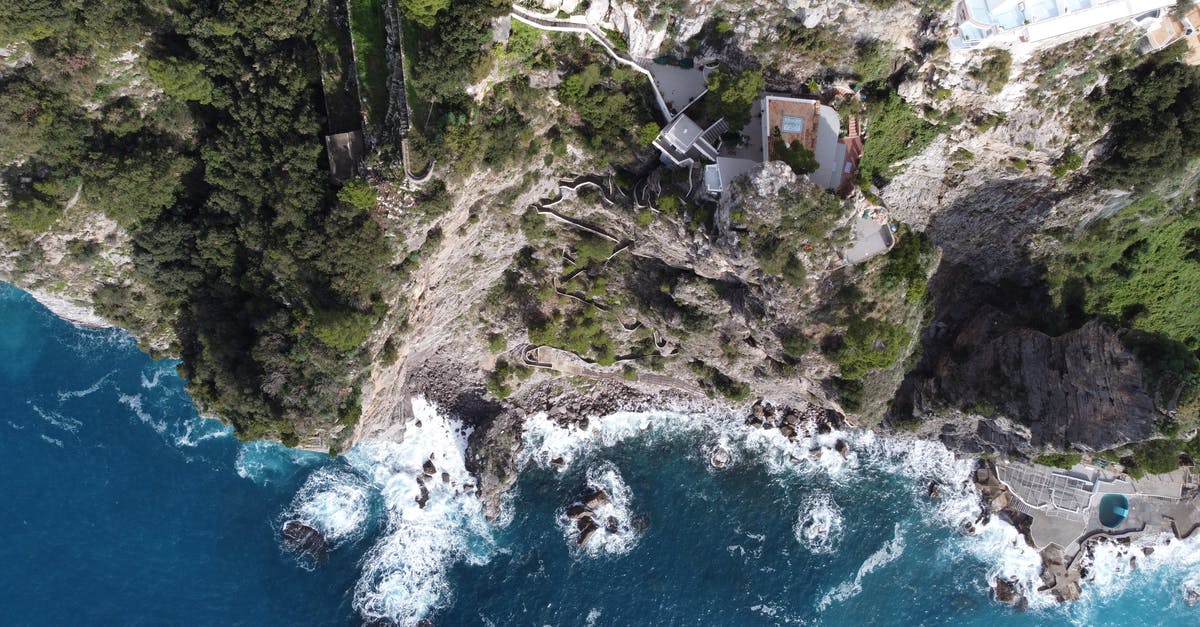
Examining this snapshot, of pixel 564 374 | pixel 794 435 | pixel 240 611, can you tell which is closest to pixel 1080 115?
pixel 794 435

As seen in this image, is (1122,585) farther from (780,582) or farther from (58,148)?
(58,148)

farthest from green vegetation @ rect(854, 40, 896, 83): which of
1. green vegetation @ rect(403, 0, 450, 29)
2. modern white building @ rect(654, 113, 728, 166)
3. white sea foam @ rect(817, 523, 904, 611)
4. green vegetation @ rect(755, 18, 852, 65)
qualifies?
white sea foam @ rect(817, 523, 904, 611)

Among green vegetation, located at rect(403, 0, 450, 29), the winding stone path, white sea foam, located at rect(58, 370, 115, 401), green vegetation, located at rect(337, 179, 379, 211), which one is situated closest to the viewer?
green vegetation, located at rect(403, 0, 450, 29)

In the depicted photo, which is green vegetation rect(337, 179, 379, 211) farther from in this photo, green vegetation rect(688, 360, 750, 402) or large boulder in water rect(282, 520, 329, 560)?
large boulder in water rect(282, 520, 329, 560)

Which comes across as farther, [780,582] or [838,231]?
[780,582]

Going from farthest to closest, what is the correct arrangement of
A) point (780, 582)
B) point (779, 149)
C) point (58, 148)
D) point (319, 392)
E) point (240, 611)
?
1. point (780, 582)
2. point (240, 611)
3. point (319, 392)
4. point (58, 148)
5. point (779, 149)

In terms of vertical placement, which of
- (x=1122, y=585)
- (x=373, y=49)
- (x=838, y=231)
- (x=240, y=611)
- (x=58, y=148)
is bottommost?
(x=1122, y=585)
